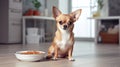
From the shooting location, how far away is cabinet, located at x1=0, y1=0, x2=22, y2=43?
4547 mm

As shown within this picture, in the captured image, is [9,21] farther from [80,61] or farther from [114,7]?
[80,61]

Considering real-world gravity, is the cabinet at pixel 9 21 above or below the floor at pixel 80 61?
→ above

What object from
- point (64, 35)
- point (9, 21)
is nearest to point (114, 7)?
point (9, 21)

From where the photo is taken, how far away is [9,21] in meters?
4.55

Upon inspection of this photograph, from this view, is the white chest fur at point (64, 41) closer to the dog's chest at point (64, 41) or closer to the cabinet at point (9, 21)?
the dog's chest at point (64, 41)

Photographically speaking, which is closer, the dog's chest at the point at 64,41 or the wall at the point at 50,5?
the dog's chest at the point at 64,41

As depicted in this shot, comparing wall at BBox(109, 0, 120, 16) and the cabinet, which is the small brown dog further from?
wall at BBox(109, 0, 120, 16)

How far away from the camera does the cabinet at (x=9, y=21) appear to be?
4547 millimetres

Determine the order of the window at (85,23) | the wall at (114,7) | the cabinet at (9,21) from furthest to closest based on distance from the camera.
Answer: the window at (85,23) < the wall at (114,7) < the cabinet at (9,21)

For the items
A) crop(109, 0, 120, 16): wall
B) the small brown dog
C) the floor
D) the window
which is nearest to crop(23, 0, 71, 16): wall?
the window

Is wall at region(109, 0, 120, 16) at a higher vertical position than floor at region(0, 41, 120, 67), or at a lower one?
higher

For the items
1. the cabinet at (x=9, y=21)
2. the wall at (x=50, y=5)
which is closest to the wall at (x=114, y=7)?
the wall at (x=50, y=5)

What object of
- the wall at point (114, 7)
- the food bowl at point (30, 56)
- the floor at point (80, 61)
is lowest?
the floor at point (80, 61)

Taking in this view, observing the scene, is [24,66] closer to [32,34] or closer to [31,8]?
[32,34]
